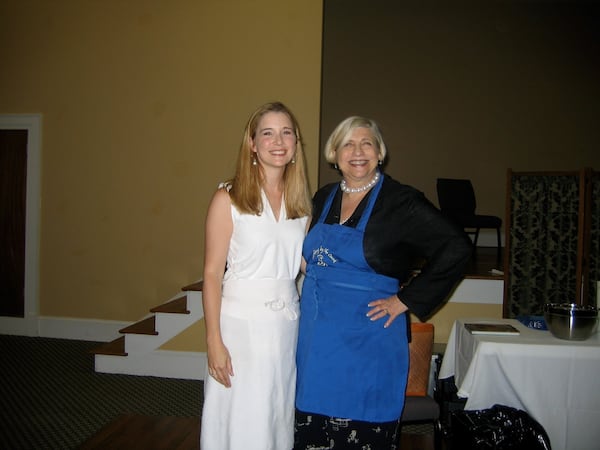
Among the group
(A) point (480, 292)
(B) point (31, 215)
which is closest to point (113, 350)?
(B) point (31, 215)

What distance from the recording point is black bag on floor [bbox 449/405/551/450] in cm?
193

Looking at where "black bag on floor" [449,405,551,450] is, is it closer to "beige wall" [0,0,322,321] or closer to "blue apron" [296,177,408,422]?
"blue apron" [296,177,408,422]

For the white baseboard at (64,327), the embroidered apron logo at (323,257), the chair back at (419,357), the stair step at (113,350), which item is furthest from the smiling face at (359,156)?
the white baseboard at (64,327)

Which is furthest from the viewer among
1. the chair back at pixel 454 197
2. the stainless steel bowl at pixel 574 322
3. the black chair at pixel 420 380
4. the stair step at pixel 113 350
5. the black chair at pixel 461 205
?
the chair back at pixel 454 197

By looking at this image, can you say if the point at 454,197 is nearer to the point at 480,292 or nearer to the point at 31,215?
the point at 480,292

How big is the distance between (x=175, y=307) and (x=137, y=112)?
192 centimetres

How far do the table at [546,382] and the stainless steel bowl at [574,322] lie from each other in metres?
0.03

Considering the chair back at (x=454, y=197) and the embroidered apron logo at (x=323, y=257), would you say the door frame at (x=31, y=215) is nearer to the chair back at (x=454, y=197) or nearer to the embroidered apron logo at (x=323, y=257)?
the embroidered apron logo at (x=323, y=257)

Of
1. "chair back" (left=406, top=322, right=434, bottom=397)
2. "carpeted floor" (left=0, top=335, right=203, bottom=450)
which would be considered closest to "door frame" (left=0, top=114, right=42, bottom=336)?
"carpeted floor" (left=0, top=335, right=203, bottom=450)

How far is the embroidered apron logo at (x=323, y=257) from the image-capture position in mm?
1583

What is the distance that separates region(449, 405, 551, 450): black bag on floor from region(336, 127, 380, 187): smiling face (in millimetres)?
1200

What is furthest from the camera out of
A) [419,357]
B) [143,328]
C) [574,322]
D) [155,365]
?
[143,328]

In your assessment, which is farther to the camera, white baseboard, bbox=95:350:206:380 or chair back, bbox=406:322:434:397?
white baseboard, bbox=95:350:206:380

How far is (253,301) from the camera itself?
1.56m
